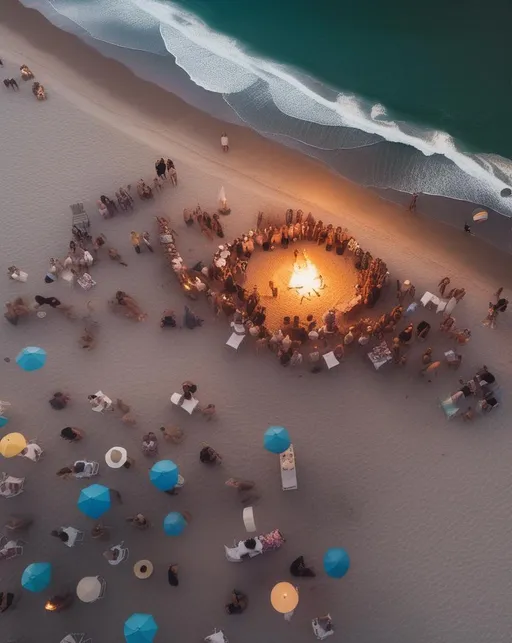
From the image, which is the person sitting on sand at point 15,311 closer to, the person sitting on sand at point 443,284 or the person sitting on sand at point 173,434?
the person sitting on sand at point 173,434

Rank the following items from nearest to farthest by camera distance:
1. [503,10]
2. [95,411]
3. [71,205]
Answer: [95,411], [71,205], [503,10]

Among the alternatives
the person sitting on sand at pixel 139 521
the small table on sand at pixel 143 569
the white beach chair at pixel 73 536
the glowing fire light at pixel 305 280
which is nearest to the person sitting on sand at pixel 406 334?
the glowing fire light at pixel 305 280

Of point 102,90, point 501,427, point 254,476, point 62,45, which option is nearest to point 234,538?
point 254,476

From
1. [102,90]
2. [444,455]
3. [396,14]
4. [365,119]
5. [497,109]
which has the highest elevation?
[396,14]

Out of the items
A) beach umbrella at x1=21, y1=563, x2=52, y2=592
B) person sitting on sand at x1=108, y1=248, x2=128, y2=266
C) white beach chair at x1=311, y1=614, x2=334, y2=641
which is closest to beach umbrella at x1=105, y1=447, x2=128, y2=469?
beach umbrella at x1=21, y1=563, x2=52, y2=592

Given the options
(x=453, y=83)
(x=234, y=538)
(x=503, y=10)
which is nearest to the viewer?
(x=234, y=538)

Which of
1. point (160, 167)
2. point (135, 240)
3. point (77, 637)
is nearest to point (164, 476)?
point (77, 637)

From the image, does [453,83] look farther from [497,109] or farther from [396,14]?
[396,14]

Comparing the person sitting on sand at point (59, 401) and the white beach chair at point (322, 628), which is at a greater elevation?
the person sitting on sand at point (59, 401)

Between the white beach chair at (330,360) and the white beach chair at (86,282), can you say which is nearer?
the white beach chair at (330,360)
